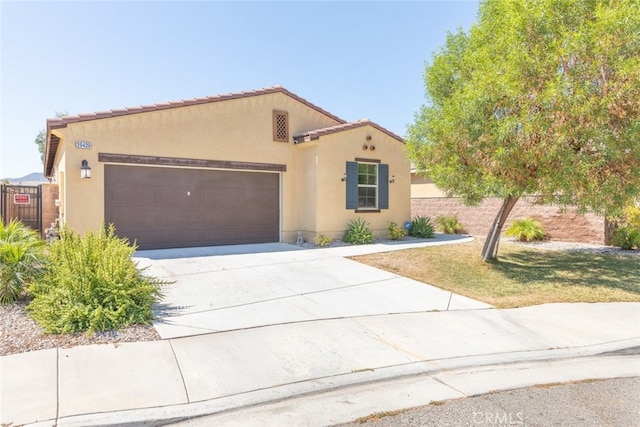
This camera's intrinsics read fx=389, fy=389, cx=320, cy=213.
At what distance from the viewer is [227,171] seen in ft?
40.8

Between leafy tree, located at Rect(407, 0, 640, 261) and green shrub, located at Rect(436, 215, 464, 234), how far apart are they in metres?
7.94

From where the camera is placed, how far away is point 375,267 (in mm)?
9414

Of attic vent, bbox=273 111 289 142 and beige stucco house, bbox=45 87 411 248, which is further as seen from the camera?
attic vent, bbox=273 111 289 142

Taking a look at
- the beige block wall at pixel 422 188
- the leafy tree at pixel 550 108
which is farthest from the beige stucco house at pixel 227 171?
the beige block wall at pixel 422 188

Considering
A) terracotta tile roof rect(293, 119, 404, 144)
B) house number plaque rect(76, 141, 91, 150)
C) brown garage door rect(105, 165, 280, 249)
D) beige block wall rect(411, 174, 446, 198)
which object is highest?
terracotta tile roof rect(293, 119, 404, 144)

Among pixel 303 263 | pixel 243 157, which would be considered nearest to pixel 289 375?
pixel 303 263

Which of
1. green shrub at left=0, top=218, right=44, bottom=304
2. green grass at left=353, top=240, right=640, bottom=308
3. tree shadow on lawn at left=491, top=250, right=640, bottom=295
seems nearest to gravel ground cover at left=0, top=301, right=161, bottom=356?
green shrub at left=0, top=218, right=44, bottom=304

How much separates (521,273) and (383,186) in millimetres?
6267

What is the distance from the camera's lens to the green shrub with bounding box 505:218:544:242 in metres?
14.3

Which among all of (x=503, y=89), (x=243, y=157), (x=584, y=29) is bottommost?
(x=243, y=157)

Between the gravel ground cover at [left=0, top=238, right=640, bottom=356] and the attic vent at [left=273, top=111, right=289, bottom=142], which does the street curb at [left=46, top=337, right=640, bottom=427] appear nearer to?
the gravel ground cover at [left=0, top=238, right=640, bottom=356]

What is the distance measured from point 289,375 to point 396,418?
46.0 inches

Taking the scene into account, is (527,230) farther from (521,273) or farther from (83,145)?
(83,145)

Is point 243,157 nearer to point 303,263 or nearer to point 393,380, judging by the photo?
point 303,263
